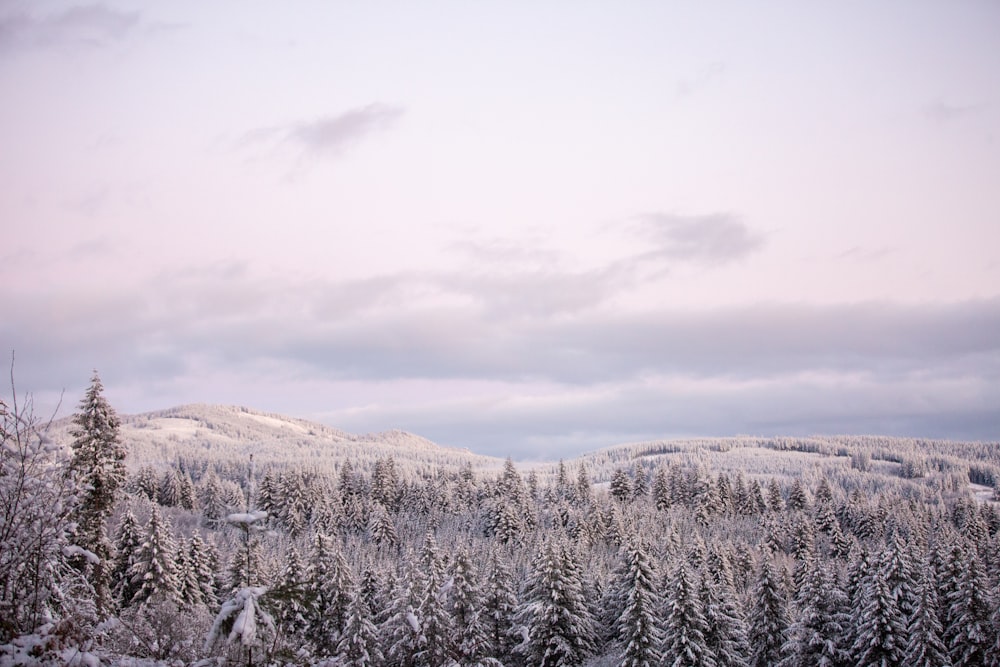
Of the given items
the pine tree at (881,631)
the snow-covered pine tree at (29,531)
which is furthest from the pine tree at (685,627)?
the snow-covered pine tree at (29,531)

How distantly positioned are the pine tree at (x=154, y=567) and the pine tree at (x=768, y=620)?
135 ft

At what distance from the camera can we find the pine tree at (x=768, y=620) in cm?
4709

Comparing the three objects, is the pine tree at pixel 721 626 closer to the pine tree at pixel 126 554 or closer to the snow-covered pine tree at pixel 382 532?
the pine tree at pixel 126 554

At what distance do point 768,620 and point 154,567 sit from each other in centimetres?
4382

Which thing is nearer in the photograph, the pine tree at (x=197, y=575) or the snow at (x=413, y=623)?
the snow at (x=413, y=623)

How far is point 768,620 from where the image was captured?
4731cm

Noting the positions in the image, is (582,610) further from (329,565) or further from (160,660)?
(160,660)

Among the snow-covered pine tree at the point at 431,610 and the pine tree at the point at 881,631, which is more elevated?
the snow-covered pine tree at the point at 431,610

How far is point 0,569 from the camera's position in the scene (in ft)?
30.9

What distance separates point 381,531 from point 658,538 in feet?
119

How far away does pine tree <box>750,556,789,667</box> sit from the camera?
4709 cm

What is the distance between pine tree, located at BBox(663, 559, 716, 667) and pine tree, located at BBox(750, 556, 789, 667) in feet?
27.1

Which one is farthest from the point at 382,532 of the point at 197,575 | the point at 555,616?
the point at 555,616

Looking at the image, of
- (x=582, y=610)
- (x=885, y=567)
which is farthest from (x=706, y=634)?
(x=885, y=567)
